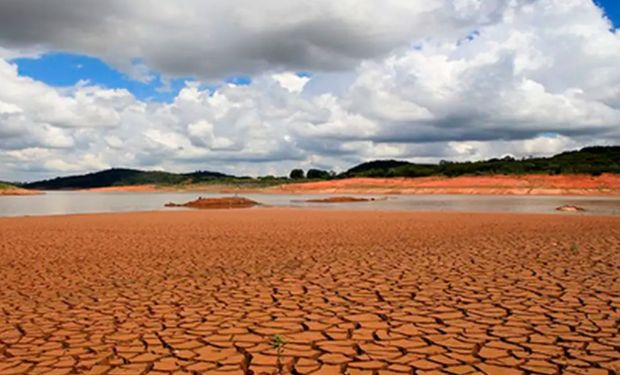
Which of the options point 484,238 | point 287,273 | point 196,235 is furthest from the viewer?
point 196,235

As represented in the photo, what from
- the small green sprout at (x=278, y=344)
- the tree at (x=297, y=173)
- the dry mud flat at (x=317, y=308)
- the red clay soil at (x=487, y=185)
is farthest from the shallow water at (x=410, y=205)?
the tree at (x=297, y=173)

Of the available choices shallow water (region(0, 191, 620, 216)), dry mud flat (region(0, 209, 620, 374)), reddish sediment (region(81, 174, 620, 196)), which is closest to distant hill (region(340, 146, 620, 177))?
reddish sediment (region(81, 174, 620, 196))

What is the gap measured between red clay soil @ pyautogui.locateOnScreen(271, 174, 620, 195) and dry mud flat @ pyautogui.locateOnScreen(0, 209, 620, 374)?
201 feet

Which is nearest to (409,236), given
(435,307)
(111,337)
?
(435,307)

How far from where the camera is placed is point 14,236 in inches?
720

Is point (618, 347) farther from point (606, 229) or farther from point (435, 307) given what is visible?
point (606, 229)

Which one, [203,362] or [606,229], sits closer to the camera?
[203,362]

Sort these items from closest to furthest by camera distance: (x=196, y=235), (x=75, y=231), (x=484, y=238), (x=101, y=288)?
(x=101, y=288), (x=484, y=238), (x=196, y=235), (x=75, y=231)

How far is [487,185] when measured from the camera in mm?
77500

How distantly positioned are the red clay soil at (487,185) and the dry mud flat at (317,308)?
6135 centimetres

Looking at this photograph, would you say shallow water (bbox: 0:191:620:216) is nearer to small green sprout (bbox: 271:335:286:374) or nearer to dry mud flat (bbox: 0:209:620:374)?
dry mud flat (bbox: 0:209:620:374)

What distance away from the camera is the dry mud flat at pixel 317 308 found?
4.93 metres

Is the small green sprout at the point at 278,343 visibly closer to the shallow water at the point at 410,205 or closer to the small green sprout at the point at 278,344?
the small green sprout at the point at 278,344

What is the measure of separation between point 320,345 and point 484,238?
11.9 meters
